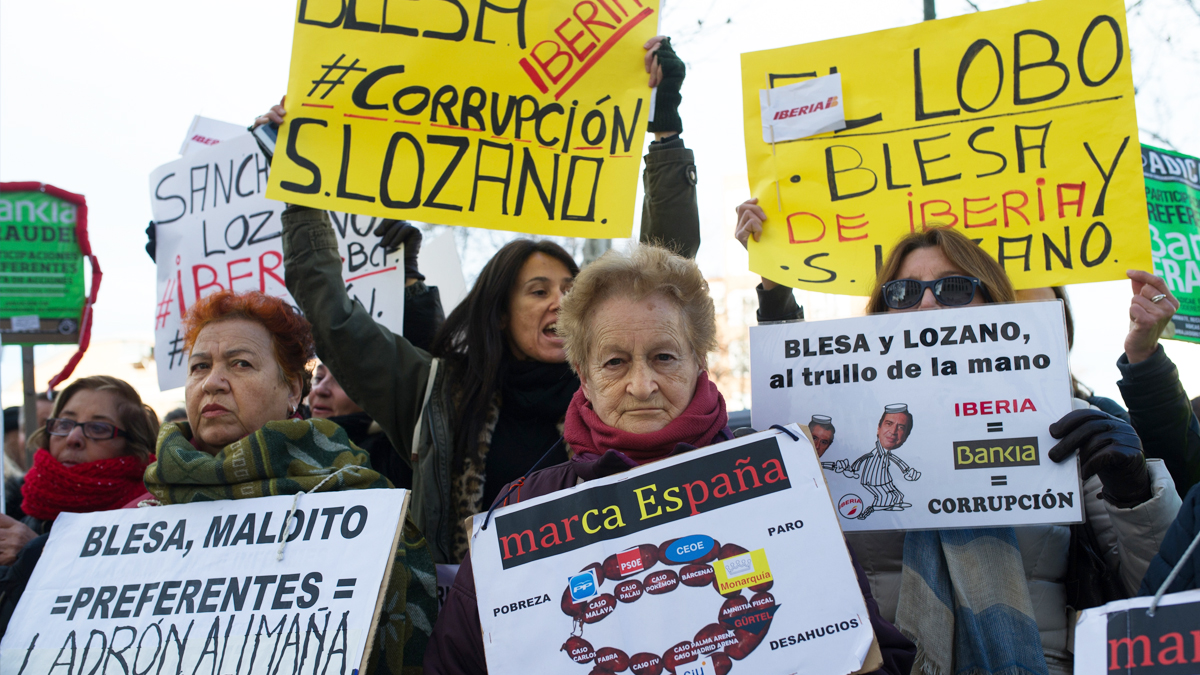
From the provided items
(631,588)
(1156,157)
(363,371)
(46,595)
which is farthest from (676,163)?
(1156,157)

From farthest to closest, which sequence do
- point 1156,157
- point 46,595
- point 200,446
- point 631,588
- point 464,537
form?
point 1156,157 → point 464,537 → point 200,446 → point 46,595 → point 631,588

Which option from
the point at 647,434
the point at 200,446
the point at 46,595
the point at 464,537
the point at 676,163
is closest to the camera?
the point at 647,434

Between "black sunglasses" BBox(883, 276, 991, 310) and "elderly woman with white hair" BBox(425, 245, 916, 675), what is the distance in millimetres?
606

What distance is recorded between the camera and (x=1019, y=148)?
9.99 feet

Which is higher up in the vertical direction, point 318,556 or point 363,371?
point 363,371

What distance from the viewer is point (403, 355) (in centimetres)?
325

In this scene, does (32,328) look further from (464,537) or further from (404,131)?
(464,537)

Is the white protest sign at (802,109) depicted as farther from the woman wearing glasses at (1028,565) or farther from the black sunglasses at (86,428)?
the black sunglasses at (86,428)

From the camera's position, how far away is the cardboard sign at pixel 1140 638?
5.24ft

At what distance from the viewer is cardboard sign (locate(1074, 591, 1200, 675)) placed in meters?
1.60

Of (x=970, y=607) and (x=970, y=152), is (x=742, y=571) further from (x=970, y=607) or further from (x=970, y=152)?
(x=970, y=152)

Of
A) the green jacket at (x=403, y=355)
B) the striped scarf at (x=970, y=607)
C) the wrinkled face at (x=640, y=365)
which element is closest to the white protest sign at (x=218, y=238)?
the green jacket at (x=403, y=355)

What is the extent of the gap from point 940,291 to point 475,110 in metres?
1.95

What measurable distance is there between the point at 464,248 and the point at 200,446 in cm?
1560
